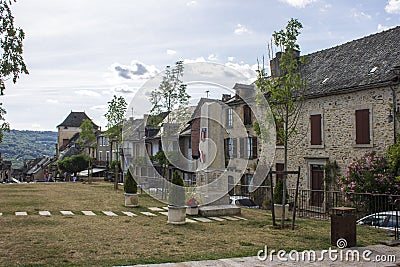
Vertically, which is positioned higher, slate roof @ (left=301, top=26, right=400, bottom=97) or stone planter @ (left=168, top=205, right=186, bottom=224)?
slate roof @ (left=301, top=26, right=400, bottom=97)

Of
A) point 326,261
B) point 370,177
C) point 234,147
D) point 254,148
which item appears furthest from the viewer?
point 234,147

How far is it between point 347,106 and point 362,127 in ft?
4.52

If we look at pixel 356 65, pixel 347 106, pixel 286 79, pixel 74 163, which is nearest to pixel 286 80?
pixel 286 79

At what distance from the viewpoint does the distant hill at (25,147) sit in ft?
450

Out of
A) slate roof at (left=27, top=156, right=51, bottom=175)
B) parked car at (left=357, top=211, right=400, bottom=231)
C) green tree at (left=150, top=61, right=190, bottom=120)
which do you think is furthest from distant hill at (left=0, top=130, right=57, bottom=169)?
parked car at (left=357, top=211, right=400, bottom=231)

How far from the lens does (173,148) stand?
26547 mm

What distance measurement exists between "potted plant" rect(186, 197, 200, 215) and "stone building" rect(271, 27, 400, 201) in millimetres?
6787

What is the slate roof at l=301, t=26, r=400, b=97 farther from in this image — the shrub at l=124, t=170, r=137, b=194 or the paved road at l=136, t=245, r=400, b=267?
the paved road at l=136, t=245, r=400, b=267

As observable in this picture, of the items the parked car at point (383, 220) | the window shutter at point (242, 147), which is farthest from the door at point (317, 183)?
the parked car at point (383, 220)

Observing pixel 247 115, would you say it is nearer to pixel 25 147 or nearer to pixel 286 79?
pixel 286 79

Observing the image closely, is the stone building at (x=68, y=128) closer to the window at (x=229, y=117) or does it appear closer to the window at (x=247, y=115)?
the window at (x=229, y=117)

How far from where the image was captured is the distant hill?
5404 inches

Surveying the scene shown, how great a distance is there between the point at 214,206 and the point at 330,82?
10.5 metres

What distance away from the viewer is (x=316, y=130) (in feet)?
70.3
